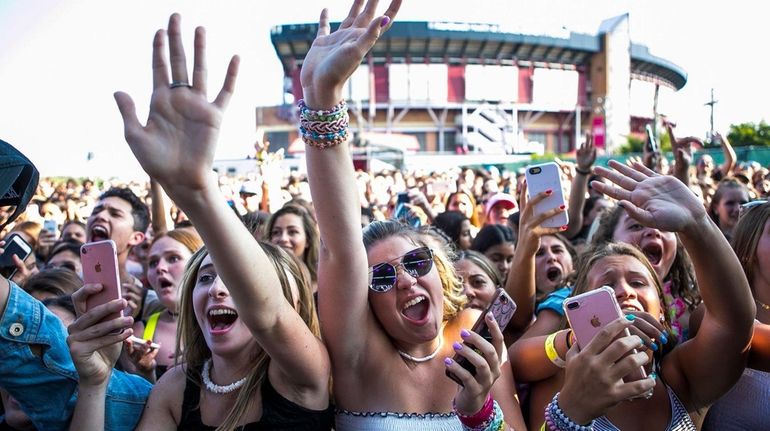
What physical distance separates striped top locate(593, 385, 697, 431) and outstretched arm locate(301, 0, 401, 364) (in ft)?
2.97

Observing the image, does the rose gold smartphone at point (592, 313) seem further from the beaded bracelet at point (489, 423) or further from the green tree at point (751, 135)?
the green tree at point (751, 135)

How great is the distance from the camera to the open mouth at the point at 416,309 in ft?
7.76

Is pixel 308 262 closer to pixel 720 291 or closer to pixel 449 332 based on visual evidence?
pixel 449 332

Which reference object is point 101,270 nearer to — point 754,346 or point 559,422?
point 559,422

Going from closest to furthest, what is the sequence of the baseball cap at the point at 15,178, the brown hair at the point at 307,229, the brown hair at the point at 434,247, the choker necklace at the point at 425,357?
the baseball cap at the point at 15,178, the choker necklace at the point at 425,357, the brown hair at the point at 434,247, the brown hair at the point at 307,229

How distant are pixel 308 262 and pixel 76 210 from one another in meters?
5.01

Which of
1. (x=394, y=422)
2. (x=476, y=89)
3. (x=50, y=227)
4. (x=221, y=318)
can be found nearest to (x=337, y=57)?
(x=221, y=318)

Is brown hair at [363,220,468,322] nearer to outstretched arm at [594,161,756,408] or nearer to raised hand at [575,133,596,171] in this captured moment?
outstretched arm at [594,161,756,408]

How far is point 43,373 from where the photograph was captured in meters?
2.19

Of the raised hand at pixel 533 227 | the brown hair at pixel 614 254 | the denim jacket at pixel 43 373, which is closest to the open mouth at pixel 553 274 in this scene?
the raised hand at pixel 533 227

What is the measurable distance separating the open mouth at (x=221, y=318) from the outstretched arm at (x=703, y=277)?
4.36ft

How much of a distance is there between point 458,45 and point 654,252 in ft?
200

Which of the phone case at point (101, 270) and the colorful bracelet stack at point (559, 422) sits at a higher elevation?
the phone case at point (101, 270)

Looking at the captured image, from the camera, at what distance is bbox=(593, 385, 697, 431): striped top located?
2348 millimetres
